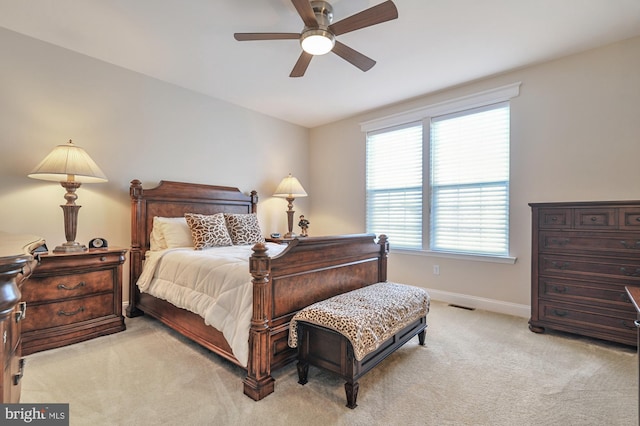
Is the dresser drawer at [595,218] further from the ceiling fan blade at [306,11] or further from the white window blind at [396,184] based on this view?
the ceiling fan blade at [306,11]

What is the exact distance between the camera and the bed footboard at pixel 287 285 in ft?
6.04

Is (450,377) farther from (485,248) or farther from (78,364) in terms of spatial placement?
(78,364)

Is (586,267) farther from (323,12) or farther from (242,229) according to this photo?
(242,229)

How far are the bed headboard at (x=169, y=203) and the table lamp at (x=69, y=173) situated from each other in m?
0.57

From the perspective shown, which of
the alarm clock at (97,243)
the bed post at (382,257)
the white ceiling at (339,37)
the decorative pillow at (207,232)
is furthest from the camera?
the decorative pillow at (207,232)

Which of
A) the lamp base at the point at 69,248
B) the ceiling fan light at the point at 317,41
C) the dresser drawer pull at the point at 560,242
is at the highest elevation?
the ceiling fan light at the point at 317,41

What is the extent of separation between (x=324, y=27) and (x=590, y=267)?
2.97 metres

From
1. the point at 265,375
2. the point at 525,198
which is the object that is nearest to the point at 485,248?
the point at 525,198

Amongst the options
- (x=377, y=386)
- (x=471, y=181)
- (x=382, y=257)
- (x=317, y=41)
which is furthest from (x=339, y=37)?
(x=377, y=386)

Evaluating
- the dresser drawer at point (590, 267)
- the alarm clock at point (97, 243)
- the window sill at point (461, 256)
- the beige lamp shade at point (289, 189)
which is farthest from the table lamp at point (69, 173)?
the dresser drawer at point (590, 267)

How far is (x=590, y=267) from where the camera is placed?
8.50 feet

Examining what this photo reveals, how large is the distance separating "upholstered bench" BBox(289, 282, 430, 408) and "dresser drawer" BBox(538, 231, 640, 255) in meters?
1.52

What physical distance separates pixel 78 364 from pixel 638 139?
4967 mm

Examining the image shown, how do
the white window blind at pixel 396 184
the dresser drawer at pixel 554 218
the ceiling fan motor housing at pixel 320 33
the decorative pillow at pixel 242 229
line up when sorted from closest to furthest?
1. the ceiling fan motor housing at pixel 320 33
2. the dresser drawer at pixel 554 218
3. the decorative pillow at pixel 242 229
4. the white window blind at pixel 396 184
